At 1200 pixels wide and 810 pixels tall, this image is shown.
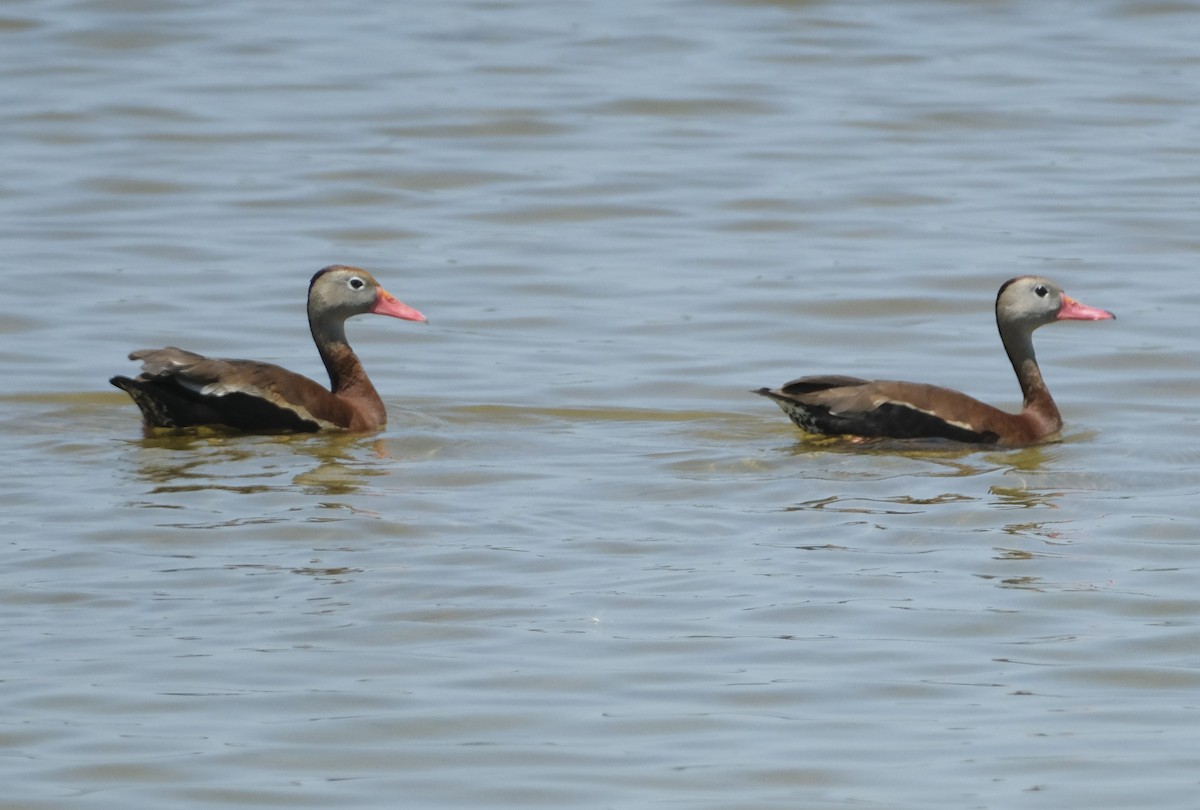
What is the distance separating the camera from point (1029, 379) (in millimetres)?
11922

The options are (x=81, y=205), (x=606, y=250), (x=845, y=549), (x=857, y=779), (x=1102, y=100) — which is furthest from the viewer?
(x=1102, y=100)

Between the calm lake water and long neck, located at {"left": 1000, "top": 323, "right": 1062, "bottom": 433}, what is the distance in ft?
0.59

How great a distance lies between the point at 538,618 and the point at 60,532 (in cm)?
235

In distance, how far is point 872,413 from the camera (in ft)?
36.2

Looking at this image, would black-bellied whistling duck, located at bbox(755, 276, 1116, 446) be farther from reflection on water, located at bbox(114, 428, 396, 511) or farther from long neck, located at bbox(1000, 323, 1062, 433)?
reflection on water, located at bbox(114, 428, 396, 511)

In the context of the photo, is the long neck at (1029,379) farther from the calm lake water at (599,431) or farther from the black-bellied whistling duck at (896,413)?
the calm lake water at (599,431)

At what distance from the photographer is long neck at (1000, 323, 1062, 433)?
38.3ft

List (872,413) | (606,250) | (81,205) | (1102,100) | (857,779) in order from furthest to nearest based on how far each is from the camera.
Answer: (1102,100)
(81,205)
(606,250)
(872,413)
(857,779)

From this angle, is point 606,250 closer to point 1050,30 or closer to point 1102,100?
point 1102,100

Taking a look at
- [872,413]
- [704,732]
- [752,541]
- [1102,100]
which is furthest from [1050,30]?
[704,732]

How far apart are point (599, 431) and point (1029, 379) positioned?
89.0 inches

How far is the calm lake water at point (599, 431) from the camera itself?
664cm

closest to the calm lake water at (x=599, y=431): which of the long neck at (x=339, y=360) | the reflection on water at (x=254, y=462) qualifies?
the reflection on water at (x=254, y=462)

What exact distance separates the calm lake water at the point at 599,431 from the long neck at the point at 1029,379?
0.18 meters
